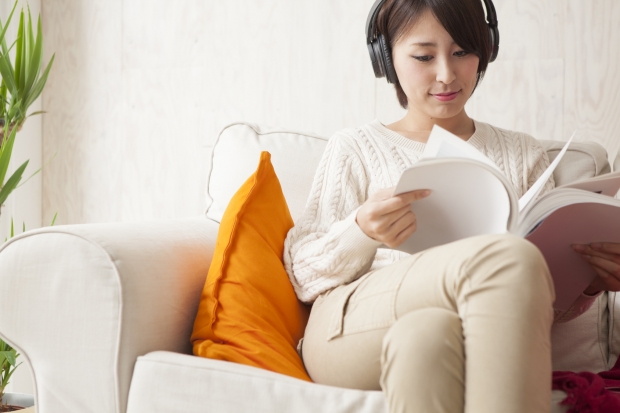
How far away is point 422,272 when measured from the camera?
0.86m

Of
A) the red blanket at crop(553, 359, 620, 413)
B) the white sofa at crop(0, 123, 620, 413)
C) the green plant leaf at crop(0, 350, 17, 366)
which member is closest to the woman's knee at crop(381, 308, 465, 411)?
the white sofa at crop(0, 123, 620, 413)

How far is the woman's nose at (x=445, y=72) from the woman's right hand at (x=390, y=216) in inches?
14.6

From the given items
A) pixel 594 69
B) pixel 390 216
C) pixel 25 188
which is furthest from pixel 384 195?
pixel 25 188

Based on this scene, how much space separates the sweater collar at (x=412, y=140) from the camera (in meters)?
1.32

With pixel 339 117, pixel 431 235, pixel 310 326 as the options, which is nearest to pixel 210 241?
pixel 310 326

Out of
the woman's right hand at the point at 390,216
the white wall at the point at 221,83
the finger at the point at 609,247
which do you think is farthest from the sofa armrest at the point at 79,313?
the white wall at the point at 221,83

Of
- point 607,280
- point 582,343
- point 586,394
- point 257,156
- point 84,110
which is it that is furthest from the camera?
point 84,110

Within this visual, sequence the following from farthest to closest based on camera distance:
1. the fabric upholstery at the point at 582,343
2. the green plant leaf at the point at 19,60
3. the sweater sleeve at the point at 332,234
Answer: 1. the green plant leaf at the point at 19,60
2. the fabric upholstery at the point at 582,343
3. the sweater sleeve at the point at 332,234

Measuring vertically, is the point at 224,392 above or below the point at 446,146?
below

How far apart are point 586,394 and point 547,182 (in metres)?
0.54

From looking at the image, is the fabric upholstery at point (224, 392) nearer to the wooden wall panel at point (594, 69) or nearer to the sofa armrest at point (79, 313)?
the sofa armrest at point (79, 313)

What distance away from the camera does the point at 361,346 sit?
2.95 ft

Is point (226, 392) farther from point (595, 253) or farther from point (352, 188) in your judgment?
point (595, 253)

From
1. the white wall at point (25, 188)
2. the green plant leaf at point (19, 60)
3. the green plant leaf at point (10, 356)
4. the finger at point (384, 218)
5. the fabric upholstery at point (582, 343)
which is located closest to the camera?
the finger at point (384, 218)
